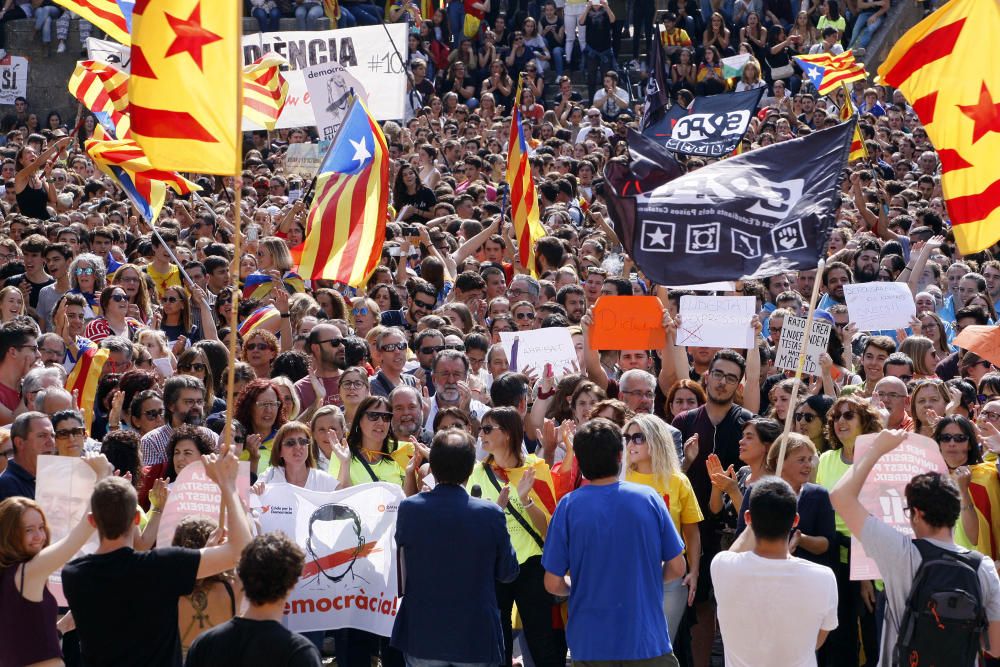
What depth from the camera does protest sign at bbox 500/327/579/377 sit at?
8.99 metres

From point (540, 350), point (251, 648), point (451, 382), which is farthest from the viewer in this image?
point (540, 350)

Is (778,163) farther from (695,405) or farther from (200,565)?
(200,565)

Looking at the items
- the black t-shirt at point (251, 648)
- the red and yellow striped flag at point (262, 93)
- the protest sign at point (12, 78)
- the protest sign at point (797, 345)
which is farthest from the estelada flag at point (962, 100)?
the protest sign at point (12, 78)

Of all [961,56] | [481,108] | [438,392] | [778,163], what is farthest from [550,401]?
[481,108]

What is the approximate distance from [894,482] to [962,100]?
242 cm

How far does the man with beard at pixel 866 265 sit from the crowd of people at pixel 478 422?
0.03 metres

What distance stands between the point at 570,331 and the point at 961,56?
278cm

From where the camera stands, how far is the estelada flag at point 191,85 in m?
6.52

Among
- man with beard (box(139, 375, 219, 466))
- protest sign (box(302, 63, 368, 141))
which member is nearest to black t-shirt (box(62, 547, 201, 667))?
man with beard (box(139, 375, 219, 466))

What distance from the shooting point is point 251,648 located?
4457mm

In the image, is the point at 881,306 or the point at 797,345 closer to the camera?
the point at 797,345

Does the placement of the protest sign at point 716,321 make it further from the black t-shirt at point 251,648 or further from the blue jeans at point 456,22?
the blue jeans at point 456,22

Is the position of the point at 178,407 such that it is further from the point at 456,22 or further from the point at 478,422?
the point at 456,22

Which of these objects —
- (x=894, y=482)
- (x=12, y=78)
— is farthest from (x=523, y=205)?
(x=12, y=78)
